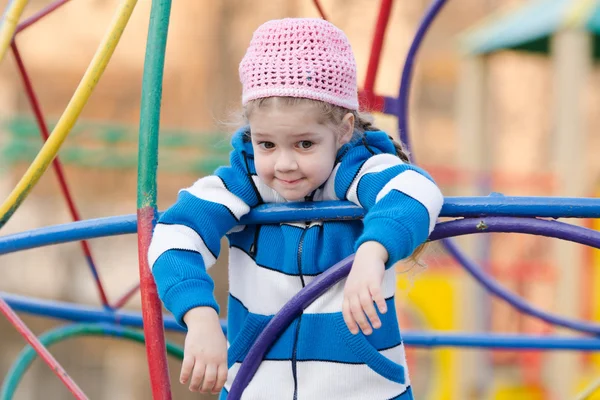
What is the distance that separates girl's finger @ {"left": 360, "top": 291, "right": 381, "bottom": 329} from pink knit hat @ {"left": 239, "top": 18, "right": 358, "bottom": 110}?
0.25 metres

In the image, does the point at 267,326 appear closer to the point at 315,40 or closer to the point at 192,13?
the point at 315,40

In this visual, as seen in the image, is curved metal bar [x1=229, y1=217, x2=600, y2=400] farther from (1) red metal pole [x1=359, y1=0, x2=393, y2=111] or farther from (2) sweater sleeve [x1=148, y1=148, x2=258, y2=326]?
(1) red metal pole [x1=359, y1=0, x2=393, y2=111]

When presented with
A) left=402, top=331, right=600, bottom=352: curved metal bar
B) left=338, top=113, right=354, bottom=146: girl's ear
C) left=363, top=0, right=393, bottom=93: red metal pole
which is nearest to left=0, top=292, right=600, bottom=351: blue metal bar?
left=402, top=331, right=600, bottom=352: curved metal bar

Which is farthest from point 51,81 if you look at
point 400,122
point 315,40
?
point 315,40

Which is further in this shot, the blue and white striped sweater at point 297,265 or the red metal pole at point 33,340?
the red metal pole at point 33,340

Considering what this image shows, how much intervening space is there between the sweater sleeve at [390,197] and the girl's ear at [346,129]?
2cm

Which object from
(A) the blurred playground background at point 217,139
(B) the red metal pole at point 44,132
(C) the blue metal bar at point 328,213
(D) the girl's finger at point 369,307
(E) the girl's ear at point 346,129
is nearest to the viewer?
(D) the girl's finger at point 369,307

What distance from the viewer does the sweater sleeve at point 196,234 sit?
0.87m

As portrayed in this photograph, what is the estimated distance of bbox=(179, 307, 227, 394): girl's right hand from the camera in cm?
82

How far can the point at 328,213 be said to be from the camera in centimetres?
92

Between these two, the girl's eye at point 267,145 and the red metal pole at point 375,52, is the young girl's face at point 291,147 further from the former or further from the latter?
the red metal pole at point 375,52

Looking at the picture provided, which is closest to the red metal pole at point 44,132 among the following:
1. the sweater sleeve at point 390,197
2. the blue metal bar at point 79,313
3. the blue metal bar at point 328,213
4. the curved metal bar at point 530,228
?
the blue metal bar at point 79,313

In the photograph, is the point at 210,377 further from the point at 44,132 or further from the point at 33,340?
the point at 44,132

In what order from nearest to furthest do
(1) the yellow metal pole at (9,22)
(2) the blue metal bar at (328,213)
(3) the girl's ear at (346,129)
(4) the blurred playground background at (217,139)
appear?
(2) the blue metal bar at (328,213)
(3) the girl's ear at (346,129)
(1) the yellow metal pole at (9,22)
(4) the blurred playground background at (217,139)
